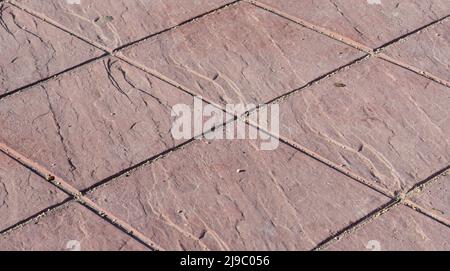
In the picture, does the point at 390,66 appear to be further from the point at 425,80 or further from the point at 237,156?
the point at 237,156

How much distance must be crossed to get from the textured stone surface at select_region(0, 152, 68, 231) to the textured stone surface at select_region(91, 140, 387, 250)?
8.0 inches

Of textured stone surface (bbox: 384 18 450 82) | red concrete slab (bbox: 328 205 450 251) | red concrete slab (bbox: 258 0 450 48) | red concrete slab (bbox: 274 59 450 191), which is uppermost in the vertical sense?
red concrete slab (bbox: 258 0 450 48)

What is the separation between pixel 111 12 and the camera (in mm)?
4918

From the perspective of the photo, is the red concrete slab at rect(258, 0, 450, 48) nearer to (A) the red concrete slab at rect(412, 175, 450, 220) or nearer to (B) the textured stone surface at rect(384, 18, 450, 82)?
(B) the textured stone surface at rect(384, 18, 450, 82)

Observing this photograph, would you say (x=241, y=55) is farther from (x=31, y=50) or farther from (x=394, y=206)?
(x=394, y=206)

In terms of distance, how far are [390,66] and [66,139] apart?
1.63 meters

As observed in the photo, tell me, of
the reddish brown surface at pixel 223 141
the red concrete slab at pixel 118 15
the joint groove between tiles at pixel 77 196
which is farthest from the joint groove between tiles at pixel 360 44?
the joint groove between tiles at pixel 77 196

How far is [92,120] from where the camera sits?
13.6ft

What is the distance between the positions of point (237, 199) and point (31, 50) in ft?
4.85

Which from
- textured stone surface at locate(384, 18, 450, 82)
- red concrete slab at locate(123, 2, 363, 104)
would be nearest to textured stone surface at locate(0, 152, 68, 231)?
red concrete slab at locate(123, 2, 363, 104)

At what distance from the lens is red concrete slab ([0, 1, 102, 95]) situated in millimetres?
4418

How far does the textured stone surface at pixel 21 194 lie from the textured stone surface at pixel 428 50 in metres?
1.90

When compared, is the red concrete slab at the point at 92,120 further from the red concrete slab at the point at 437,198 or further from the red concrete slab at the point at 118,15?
the red concrete slab at the point at 437,198
